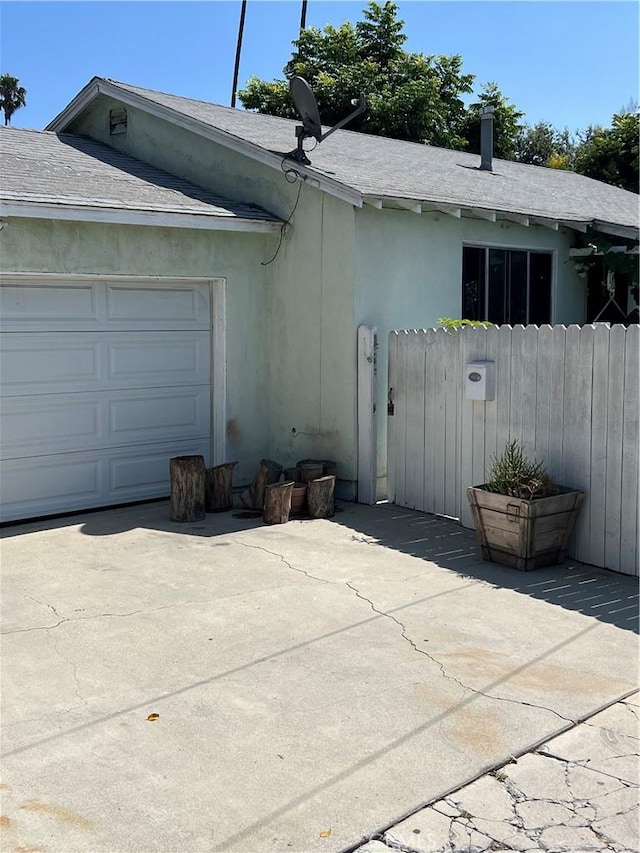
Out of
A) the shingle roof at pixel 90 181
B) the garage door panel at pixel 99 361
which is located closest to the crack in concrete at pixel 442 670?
the garage door panel at pixel 99 361

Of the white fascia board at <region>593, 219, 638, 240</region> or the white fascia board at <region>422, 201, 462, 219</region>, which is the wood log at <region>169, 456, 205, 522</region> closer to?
the white fascia board at <region>422, 201, 462, 219</region>

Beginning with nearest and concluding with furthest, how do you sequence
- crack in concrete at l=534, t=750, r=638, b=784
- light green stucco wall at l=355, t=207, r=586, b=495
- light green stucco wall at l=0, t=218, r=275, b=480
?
crack in concrete at l=534, t=750, r=638, b=784
light green stucco wall at l=0, t=218, r=275, b=480
light green stucco wall at l=355, t=207, r=586, b=495

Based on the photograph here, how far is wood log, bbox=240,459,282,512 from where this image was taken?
9383mm

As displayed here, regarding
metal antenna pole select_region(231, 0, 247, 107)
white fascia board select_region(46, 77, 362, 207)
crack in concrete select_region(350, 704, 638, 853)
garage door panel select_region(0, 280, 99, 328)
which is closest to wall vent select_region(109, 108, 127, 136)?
white fascia board select_region(46, 77, 362, 207)

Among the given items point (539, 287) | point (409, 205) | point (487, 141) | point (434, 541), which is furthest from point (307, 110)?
point (487, 141)

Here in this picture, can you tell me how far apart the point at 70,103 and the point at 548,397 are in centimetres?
905

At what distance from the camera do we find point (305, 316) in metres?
10.1

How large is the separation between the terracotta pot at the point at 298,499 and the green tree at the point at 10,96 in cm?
4748

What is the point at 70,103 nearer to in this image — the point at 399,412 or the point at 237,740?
the point at 399,412

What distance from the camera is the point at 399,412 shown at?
9.30 metres

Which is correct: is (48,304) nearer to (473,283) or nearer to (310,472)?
(310,472)

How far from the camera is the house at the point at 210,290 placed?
8758 mm

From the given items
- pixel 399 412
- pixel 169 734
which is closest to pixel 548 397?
pixel 399 412

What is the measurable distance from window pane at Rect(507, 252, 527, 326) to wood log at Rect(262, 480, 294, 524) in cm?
442
